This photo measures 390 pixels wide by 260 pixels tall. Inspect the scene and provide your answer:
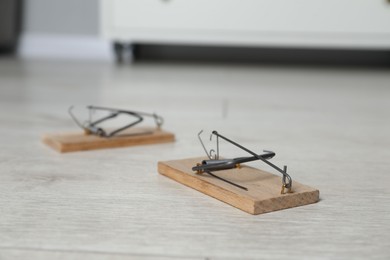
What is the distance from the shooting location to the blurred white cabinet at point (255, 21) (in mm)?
2621

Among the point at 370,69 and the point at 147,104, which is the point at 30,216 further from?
the point at 370,69

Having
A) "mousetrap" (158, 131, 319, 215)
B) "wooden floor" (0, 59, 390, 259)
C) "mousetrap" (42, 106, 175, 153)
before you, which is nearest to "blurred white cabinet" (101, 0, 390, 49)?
"wooden floor" (0, 59, 390, 259)

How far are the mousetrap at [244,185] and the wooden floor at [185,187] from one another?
0.01 m

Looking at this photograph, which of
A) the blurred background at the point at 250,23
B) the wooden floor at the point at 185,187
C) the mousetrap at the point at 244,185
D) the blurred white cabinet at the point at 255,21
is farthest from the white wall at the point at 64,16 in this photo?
the mousetrap at the point at 244,185

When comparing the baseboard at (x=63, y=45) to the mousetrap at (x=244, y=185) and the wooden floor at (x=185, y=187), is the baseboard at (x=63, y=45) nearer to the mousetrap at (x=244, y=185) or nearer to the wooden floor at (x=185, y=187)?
the wooden floor at (x=185, y=187)

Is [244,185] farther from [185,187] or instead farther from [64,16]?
[64,16]

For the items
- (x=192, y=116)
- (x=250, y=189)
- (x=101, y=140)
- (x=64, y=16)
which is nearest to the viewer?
(x=250, y=189)

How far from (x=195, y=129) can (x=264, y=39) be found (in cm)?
151

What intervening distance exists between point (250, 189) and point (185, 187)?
0.36ft

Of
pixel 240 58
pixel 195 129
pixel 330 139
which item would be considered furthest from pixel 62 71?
pixel 330 139

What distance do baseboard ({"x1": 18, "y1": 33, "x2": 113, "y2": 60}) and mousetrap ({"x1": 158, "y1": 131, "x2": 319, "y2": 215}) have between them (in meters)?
2.56

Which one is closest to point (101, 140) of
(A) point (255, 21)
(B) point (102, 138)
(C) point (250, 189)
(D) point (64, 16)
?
(B) point (102, 138)

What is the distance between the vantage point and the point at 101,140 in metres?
1.01

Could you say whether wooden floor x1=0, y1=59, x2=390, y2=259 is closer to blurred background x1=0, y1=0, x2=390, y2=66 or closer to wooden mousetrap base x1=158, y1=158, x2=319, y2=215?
wooden mousetrap base x1=158, y1=158, x2=319, y2=215
